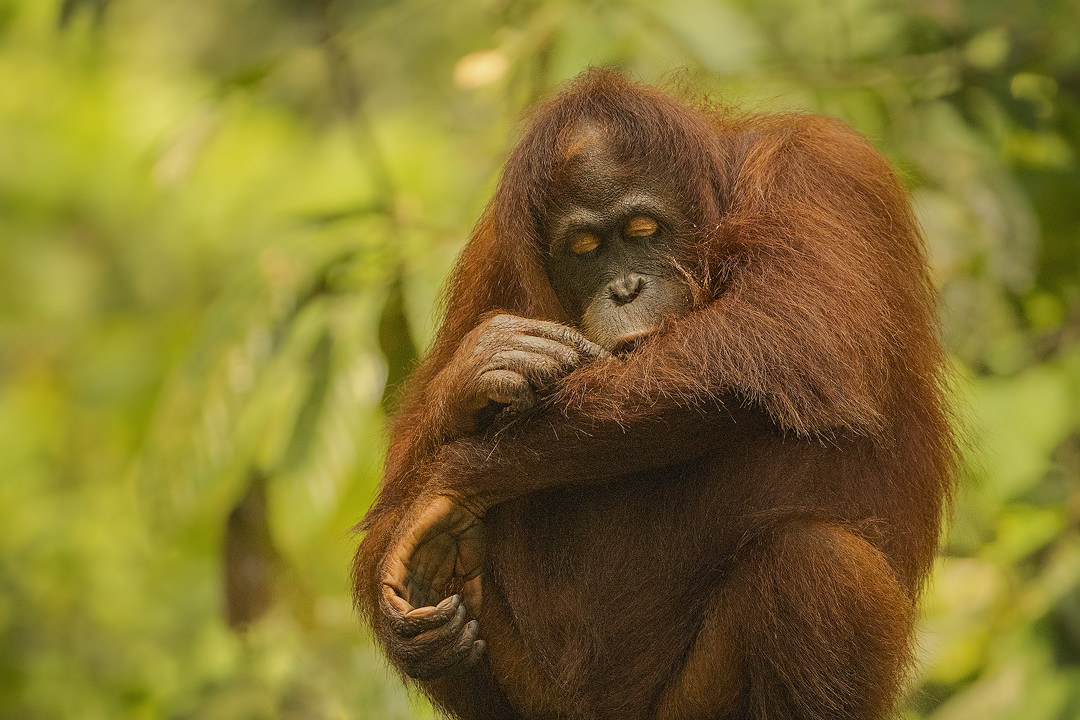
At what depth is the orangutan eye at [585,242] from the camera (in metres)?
2.50

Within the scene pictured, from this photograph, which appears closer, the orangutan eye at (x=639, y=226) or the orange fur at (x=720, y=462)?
the orange fur at (x=720, y=462)

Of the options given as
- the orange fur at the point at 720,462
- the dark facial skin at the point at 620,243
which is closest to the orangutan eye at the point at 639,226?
the dark facial skin at the point at 620,243

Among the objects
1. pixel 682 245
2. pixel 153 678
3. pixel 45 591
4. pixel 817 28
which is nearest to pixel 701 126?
pixel 682 245

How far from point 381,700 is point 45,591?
4.26 m

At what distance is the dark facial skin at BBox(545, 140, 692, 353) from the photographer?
2.46 m

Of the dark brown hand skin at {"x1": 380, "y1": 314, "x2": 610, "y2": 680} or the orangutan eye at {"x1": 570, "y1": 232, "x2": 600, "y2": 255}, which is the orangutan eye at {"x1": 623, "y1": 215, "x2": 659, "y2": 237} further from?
the dark brown hand skin at {"x1": 380, "y1": 314, "x2": 610, "y2": 680}

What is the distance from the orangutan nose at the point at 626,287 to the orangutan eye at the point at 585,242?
9cm

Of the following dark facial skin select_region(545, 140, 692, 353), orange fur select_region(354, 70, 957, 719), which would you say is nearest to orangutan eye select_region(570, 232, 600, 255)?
dark facial skin select_region(545, 140, 692, 353)

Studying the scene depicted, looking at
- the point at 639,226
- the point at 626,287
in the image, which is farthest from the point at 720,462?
the point at 639,226

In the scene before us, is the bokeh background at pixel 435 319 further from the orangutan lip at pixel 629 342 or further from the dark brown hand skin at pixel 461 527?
the orangutan lip at pixel 629 342

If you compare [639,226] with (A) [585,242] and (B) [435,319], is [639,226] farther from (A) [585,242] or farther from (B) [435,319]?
(B) [435,319]

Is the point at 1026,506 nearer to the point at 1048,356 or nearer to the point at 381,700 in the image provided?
the point at 1048,356

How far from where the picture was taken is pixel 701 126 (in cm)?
262

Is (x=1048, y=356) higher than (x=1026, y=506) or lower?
higher
